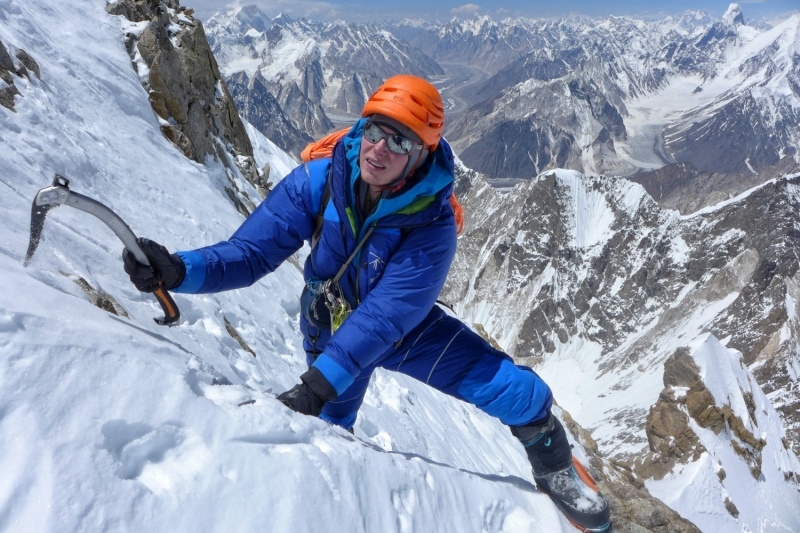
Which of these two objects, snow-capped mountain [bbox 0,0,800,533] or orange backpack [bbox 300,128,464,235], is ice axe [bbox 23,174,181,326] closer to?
snow-capped mountain [bbox 0,0,800,533]

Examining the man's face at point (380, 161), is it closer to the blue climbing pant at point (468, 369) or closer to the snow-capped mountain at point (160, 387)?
the blue climbing pant at point (468, 369)

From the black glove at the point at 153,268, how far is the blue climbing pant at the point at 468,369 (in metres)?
1.90

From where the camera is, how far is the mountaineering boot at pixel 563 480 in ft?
16.6

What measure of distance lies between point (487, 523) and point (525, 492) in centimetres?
88

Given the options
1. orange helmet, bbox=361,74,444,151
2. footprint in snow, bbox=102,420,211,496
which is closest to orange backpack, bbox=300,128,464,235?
orange helmet, bbox=361,74,444,151

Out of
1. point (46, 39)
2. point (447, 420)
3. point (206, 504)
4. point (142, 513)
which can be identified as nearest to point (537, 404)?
point (206, 504)

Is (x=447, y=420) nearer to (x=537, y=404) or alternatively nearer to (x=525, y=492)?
(x=525, y=492)

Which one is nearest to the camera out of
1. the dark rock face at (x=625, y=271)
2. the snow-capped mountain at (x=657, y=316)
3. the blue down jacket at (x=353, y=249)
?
the blue down jacket at (x=353, y=249)

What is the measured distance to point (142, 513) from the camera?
8.17 feet

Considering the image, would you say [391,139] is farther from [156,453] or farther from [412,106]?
[156,453]

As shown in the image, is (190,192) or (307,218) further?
(190,192)

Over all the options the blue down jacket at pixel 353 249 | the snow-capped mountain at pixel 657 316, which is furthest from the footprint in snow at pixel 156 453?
the snow-capped mountain at pixel 657 316

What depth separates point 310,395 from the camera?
3809mm

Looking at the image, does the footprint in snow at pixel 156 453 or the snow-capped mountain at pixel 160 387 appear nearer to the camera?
the snow-capped mountain at pixel 160 387
